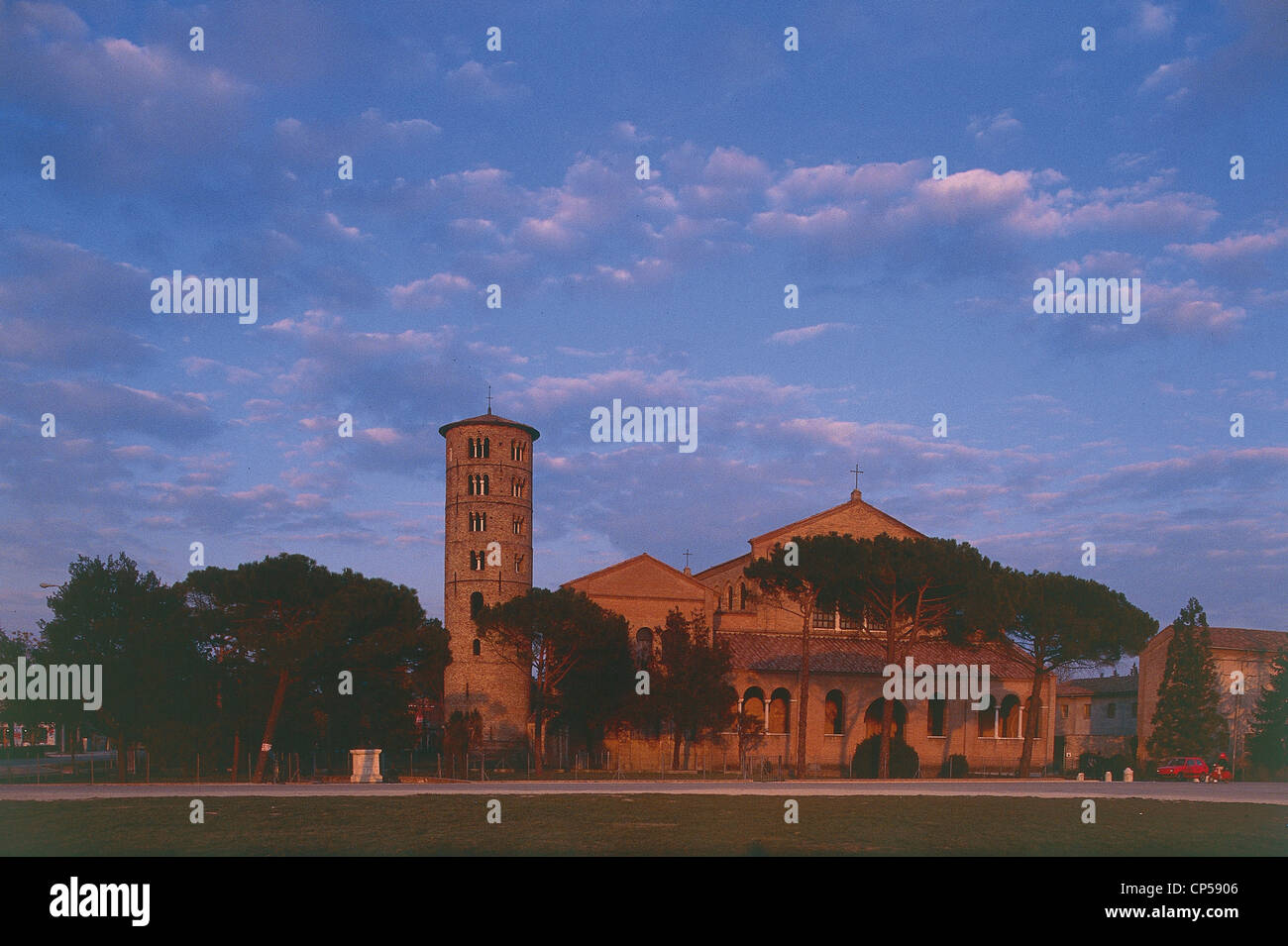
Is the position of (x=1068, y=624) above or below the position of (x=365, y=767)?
above

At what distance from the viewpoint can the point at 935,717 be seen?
5488cm

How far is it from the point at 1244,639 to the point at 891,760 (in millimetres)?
21960

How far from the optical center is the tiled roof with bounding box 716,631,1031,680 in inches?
2106

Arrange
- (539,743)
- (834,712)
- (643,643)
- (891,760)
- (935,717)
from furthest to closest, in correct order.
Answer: (935,717) < (643,643) < (834,712) < (891,760) < (539,743)

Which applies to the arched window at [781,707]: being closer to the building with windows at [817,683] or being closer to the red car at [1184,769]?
the building with windows at [817,683]

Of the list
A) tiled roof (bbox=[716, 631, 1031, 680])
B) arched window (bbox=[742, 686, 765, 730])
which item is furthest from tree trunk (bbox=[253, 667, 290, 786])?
arched window (bbox=[742, 686, 765, 730])

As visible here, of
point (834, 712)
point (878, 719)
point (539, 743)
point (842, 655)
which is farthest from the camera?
point (842, 655)

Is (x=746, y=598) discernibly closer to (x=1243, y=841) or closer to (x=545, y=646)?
(x=545, y=646)

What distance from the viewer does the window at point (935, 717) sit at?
5450 centimetres

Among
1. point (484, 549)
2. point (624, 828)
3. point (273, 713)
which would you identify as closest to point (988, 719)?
point (484, 549)

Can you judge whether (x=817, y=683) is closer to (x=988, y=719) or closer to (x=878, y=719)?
(x=878, y=719)

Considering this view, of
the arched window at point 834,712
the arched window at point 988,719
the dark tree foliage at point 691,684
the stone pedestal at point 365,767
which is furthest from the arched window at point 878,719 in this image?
the stone pedestal at point 365,767

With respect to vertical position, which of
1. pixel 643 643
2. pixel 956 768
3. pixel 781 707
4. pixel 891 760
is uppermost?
pixel 643 643

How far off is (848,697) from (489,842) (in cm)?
3755
